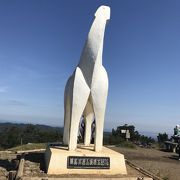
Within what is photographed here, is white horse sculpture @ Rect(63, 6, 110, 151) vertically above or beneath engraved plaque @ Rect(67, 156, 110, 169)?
above

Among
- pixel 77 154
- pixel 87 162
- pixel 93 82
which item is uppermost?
pixel 93 82

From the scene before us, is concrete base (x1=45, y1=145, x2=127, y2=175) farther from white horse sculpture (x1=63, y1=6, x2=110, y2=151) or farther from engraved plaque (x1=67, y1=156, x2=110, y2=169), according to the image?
white horse sculpture (x1=63, y1=6, x2=110, y2=151)

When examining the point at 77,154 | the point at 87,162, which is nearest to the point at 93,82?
the point at 77,154

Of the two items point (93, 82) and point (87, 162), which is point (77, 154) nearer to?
point (87, 162)

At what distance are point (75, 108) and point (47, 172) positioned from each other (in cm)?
223

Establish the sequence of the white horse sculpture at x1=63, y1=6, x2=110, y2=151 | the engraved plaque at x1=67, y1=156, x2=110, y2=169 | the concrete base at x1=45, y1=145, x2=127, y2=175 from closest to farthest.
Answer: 1. the concrete base at x1=45, y1=145, x2=127, y2=175
2. the engraved plaque at x1=67, y1=156, x2=110, y2=169
3. the white horse sculpture at x1=63, y1=6, x2=110, y2=151

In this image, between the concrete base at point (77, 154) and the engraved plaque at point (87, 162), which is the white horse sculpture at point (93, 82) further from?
the engraved plaque at point (87, 162)

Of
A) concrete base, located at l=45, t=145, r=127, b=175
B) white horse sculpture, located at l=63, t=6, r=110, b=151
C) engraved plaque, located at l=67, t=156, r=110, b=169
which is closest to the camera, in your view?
concrete base, located at l=45, t=145, r=127, b=175

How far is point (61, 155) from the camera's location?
10219 mm

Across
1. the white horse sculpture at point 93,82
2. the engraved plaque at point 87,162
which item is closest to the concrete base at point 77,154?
the engraved plaque at point 87,162

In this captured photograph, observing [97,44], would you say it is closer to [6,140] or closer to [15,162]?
[15,162]

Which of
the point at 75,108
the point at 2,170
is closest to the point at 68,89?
the point at 75,108

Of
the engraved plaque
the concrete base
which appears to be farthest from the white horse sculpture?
the engraved plaque

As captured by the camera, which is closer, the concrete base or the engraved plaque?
the concrete base
